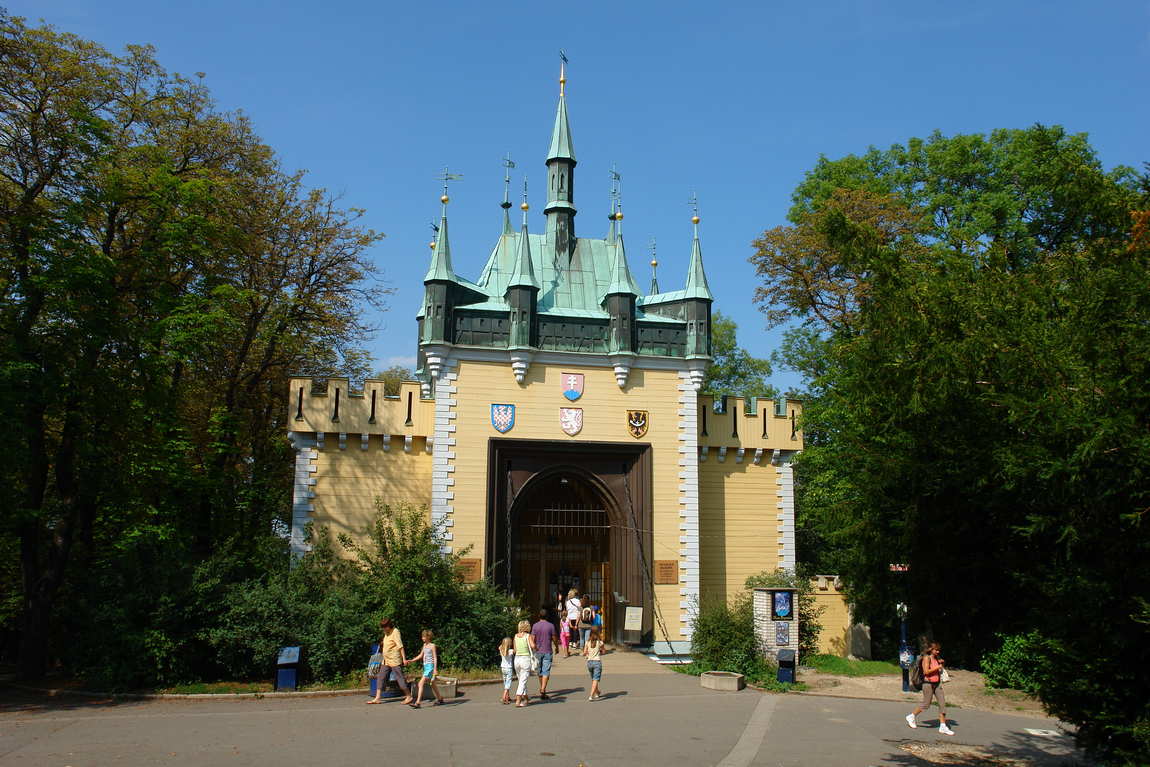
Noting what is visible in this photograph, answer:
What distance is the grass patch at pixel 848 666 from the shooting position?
63.2 ft

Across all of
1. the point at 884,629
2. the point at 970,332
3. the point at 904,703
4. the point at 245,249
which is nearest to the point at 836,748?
the point at 904,703

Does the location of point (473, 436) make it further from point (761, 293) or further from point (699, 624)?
point (761, 293)

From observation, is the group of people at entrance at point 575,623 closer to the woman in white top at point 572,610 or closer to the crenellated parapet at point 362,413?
the woman in white top at point 572,610

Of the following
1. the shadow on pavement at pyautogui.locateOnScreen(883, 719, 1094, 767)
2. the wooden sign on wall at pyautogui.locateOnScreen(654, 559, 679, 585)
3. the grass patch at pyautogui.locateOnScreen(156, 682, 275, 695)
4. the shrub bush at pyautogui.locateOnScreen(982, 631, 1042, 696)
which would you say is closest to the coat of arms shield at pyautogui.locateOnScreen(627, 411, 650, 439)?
the wooden sign on wall at pyautogui.locateOnScreen(654, 559, 679, 585)

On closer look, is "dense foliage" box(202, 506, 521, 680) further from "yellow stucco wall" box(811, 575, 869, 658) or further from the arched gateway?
"yellow stucco wall" box(811, 575, 869, 658)

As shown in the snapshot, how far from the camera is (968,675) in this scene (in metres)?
18.6

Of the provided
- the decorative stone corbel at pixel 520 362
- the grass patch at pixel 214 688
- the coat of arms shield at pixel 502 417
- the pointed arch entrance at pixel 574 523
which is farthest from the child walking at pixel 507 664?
the decorative stone corbel at pixel 520 362

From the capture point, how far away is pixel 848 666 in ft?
66.0

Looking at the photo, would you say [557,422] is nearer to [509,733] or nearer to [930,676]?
[509,733]

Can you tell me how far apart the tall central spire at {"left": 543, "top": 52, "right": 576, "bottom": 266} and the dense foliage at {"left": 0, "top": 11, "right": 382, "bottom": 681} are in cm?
796

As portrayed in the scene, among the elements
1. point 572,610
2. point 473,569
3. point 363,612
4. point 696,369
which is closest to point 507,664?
point 363,612

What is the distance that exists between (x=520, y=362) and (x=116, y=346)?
→ 8.68 m

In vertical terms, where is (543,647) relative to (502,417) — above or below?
below

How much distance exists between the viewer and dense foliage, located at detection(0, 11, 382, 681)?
50.8ft
